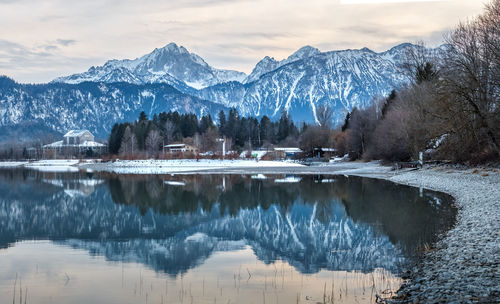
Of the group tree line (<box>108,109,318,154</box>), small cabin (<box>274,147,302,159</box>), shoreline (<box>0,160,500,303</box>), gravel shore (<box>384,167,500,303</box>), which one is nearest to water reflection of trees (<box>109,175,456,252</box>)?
shoreline (<box>0,160,500,303</box>)

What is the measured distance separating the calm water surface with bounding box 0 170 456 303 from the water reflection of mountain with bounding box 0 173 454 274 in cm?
6

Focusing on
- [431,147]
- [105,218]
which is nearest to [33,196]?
[105,218]

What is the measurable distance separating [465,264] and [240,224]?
13125 millimetres

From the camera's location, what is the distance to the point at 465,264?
11.2 metres

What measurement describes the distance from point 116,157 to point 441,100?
3816 inches

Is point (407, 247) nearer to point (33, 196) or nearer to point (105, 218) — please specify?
point (105, 218)

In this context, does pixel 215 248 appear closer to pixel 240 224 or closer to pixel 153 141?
pixel 240 224

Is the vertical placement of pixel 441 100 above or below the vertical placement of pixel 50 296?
above

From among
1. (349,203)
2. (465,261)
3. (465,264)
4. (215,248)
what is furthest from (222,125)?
(465,264)

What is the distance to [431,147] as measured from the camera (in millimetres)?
57406

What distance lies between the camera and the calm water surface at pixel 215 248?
456 inches

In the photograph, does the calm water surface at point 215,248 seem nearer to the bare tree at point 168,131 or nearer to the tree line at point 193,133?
the tree line at point 193,133

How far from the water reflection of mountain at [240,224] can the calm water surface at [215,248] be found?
58 mm

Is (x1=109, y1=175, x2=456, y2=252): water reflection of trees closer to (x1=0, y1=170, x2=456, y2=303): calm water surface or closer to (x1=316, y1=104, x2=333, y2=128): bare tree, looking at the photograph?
(x1=0, y1=170, x2=456, y2=303): calm water surface
